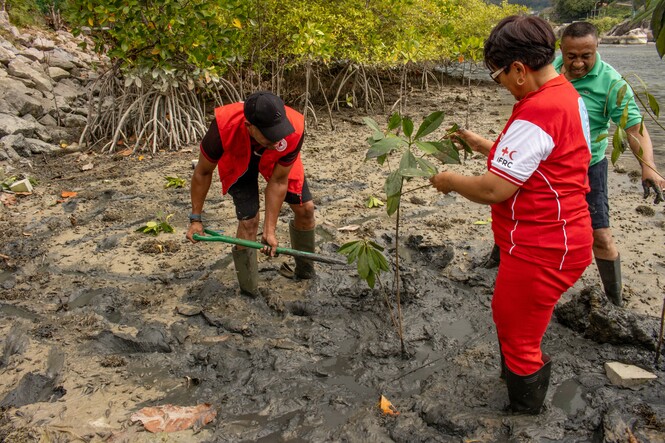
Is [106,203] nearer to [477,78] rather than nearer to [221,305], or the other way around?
[221,305]

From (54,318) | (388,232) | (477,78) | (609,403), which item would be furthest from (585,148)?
(477,78)

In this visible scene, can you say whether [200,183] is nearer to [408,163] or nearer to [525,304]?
[408,163]

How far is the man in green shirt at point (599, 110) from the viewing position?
263cm

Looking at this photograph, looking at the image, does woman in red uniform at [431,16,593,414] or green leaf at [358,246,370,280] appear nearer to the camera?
woman in red uniform at [431,16,593,414]

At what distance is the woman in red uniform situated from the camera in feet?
5.61

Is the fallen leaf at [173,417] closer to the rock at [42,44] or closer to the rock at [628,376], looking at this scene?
the rock at [628,376]

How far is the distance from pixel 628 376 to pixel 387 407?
1.21m

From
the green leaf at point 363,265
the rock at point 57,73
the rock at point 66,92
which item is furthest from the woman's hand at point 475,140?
the rock at point 57,73

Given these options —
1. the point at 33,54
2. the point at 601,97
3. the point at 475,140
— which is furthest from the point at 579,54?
the point at 33,54

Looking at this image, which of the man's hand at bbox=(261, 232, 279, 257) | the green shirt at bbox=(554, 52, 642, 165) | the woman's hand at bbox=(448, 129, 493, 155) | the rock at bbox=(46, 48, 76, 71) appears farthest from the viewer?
the rock at bbox=(46, 48, 76, 71)

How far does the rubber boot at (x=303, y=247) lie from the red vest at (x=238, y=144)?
0.57 meters

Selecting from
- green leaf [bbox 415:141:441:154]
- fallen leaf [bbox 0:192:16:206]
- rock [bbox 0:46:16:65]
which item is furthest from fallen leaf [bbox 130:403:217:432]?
rock [bbox 0:46:16:65]

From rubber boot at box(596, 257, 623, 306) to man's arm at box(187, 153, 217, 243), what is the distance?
237 centimetres

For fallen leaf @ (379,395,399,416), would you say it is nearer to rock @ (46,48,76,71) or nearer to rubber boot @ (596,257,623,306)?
rubber boot @ (596,257,623,306)
